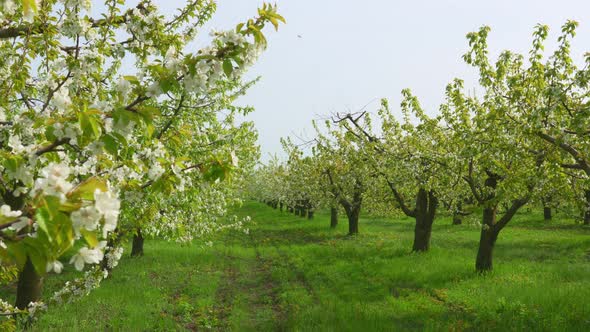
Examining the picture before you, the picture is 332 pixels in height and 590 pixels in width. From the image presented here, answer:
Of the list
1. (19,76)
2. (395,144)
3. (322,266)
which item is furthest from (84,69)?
(395,144)

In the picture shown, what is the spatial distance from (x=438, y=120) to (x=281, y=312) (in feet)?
26.7

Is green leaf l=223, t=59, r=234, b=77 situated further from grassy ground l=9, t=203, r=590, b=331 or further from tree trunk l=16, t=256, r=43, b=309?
tree trunk l=16, t=256, r=43, b=309

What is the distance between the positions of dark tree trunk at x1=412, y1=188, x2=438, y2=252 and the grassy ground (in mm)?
732

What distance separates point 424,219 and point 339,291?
786 cm

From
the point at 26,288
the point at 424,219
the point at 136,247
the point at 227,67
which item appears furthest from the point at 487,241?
the point at 136,247

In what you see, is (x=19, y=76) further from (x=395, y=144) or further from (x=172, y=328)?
(x=395, y=144)

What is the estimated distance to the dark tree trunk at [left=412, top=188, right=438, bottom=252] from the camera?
19672mm

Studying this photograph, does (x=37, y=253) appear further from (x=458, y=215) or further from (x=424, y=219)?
(x=424, y=219)

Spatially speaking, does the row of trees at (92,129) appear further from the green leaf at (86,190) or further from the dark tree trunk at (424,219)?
the dark tree trunk at (424,219)

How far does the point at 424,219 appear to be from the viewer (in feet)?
65.3

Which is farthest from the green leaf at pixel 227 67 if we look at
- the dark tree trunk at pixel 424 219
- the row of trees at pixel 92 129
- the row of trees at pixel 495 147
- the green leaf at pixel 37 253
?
the dark tree trunk at pixel 424 219

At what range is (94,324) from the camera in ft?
32.8

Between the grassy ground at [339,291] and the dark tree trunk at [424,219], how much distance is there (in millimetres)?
732

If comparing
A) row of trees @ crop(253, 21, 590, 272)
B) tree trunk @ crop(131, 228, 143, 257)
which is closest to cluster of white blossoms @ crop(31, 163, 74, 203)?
row of trees @ crop(253, 21, 590, 272)
